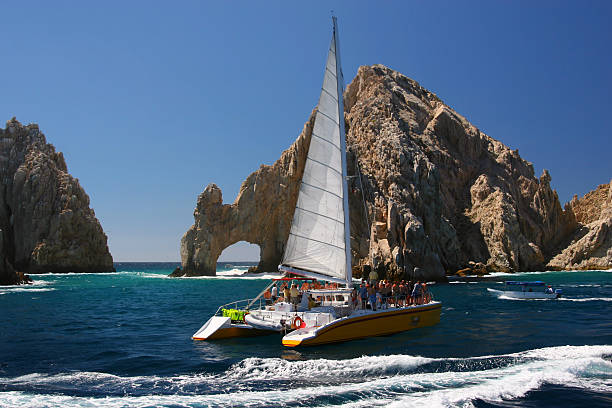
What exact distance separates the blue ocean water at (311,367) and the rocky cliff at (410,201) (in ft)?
134

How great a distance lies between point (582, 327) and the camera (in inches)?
878

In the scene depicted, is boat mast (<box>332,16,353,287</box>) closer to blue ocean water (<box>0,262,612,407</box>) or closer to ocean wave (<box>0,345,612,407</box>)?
blue ocean water (<box>0,262,612,407</box>)

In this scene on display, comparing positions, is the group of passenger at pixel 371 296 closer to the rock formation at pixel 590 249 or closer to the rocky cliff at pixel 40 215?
the rock formation at pixel 590 249

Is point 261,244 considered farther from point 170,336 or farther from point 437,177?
point 170,336

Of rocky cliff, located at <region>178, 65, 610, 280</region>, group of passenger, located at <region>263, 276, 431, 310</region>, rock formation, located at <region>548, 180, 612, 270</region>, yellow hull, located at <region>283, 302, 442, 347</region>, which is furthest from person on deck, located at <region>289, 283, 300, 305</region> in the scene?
rock formation, located at <region>548, 180, 612, 270</region>

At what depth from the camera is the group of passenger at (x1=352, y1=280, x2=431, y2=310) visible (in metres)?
20.6

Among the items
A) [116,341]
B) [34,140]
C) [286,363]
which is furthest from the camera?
[34,140]

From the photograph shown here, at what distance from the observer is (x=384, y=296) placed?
22203 mm

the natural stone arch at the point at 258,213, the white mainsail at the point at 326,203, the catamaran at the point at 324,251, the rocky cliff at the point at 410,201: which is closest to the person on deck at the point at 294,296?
the catamaran at the point at 324,251

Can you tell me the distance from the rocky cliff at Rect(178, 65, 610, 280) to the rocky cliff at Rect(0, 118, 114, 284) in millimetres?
40403

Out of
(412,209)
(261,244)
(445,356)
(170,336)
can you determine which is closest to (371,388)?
(445,356)

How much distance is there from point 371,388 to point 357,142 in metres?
83.5

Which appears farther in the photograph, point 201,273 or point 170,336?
point 201,273

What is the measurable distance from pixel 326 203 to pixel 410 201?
5787 cm
